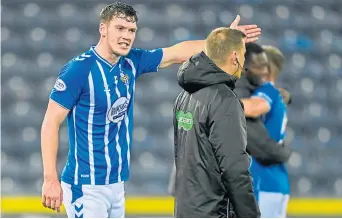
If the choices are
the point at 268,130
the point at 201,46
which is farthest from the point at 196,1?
the point at 201,46

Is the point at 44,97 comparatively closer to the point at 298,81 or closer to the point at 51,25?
the point at 51,25

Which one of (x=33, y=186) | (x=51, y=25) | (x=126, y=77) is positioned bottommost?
(x=33, y=186)

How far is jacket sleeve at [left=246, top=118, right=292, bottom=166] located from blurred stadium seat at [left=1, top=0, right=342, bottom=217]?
2.81m

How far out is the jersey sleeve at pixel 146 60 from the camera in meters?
4.31

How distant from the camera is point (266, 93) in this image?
5059 mm

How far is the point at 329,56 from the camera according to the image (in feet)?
28.0

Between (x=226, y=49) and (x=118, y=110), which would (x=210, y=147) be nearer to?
(x=226, y=49)

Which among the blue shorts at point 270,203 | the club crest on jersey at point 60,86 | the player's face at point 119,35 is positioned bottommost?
the blue shorts at point 270,203

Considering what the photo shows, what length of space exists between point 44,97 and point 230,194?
498 cm

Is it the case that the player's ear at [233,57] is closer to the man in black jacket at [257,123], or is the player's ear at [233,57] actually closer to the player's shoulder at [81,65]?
the player's shoulder at [81,65]

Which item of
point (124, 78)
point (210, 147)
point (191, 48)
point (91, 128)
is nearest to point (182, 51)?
point (191, 48)

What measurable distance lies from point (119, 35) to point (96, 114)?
390 mm

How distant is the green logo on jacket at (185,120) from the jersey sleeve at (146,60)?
2.37ft

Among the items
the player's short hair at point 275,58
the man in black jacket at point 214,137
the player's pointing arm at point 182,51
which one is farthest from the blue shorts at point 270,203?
the man in black jacket at point 214,137
